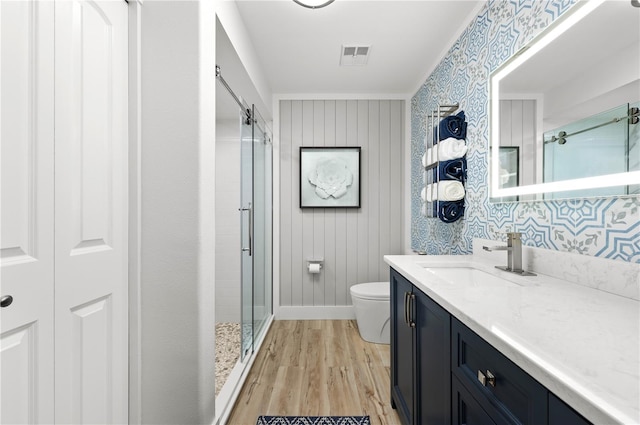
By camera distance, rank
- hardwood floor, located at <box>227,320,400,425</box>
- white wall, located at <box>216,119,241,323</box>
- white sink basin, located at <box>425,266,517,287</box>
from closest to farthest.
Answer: white sink basin, located at <box>425,266,517,287</box> < hardwood floor, located at <box>227,320,400,425</box> < white wall, located at <box>216,119,241,323</box>

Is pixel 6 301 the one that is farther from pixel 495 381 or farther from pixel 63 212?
pixel 495 381

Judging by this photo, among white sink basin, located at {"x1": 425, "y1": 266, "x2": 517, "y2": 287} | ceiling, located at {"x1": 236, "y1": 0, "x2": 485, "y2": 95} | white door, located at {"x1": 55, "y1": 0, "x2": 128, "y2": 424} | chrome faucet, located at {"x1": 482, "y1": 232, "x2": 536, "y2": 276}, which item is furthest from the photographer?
ceiling, located at {"x1": 236, "y1": 0, "x2": 485, "y2": 95}

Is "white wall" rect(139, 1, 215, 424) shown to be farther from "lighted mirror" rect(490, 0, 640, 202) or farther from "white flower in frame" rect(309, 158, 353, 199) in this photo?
"white flower in frame" rect(309, 158, 353, 199)

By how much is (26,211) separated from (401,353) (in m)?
1.62

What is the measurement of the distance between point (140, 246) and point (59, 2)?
84 centimetres

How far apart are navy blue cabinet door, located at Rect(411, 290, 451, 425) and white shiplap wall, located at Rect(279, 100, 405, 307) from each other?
196 cm

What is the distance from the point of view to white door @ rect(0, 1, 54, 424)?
2.58 feet

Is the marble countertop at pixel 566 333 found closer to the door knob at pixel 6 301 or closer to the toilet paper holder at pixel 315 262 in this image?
the door knob at pixel 6 301

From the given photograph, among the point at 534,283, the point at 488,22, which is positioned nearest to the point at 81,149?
the point at 534,283

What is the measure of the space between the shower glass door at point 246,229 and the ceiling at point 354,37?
59 centimetres

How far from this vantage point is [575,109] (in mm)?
1168

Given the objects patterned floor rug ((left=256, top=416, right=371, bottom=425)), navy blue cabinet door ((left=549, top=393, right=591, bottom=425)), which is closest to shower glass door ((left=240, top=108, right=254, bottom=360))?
patterned floor rug ((left=256, top=416, right=371, bottom=425))

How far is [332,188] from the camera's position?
3.29m

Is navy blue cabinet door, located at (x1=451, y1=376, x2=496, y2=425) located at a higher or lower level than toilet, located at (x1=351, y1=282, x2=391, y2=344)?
higher
